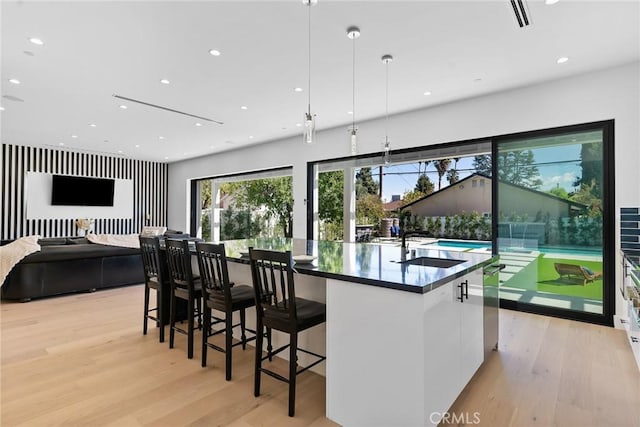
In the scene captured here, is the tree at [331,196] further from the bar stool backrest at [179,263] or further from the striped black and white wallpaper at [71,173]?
the striped black and white wallpaper at [71,173]

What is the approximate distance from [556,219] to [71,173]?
1061 cm

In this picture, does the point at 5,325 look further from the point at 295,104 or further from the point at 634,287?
the point at 634,287

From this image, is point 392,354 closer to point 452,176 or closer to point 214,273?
point 214,273

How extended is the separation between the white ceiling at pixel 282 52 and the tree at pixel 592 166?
0.87 m

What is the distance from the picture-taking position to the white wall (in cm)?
355

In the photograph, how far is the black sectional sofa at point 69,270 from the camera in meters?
4.66

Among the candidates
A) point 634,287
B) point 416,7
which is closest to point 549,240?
point 634,287

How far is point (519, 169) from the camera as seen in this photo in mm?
4328

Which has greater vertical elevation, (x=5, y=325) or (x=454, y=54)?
(x=454, y=54)

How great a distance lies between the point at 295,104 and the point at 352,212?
2.49m

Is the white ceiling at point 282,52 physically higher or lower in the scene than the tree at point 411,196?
higher

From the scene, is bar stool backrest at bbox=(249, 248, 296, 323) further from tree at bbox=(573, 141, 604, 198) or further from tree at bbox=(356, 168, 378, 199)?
tree at bbox=(356, 168, 378, 199)

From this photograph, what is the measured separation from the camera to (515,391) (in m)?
2.34

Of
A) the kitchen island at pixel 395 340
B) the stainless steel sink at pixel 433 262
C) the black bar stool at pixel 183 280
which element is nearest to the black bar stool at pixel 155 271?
the black bar stool at pixel 183 280
